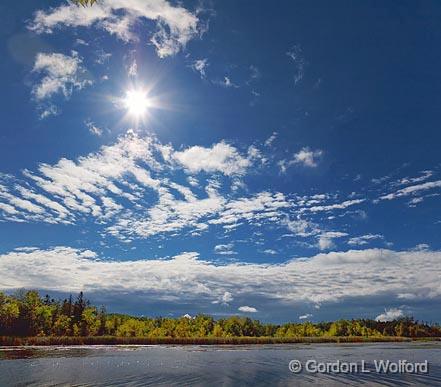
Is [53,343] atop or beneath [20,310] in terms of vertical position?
beneath

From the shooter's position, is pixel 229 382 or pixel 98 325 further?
pixel 98 325

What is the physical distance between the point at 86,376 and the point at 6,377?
8157 millimetres

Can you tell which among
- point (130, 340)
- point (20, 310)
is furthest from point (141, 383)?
point (20, 310)

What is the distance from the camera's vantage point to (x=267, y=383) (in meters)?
45.2

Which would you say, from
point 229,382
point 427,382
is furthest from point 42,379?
point 427,382

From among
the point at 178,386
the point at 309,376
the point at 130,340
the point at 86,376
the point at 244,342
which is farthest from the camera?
the point at 244,342

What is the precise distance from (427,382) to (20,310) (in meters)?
143

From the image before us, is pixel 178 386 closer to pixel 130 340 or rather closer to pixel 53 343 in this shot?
pixel 53 343

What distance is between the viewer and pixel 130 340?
493 ft

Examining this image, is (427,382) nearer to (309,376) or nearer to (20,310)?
(309,376)

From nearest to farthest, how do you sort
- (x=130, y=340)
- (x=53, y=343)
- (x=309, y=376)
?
(x=309, y=376), (x=53, y=343), (x=130, y=340)

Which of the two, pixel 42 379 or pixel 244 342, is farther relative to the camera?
pixel 244 342

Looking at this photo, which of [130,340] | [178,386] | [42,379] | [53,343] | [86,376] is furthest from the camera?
[130,340]

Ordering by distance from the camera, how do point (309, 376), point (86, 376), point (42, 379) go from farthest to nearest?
point (309, 376)
point (86, 376)
point (42, 379)
